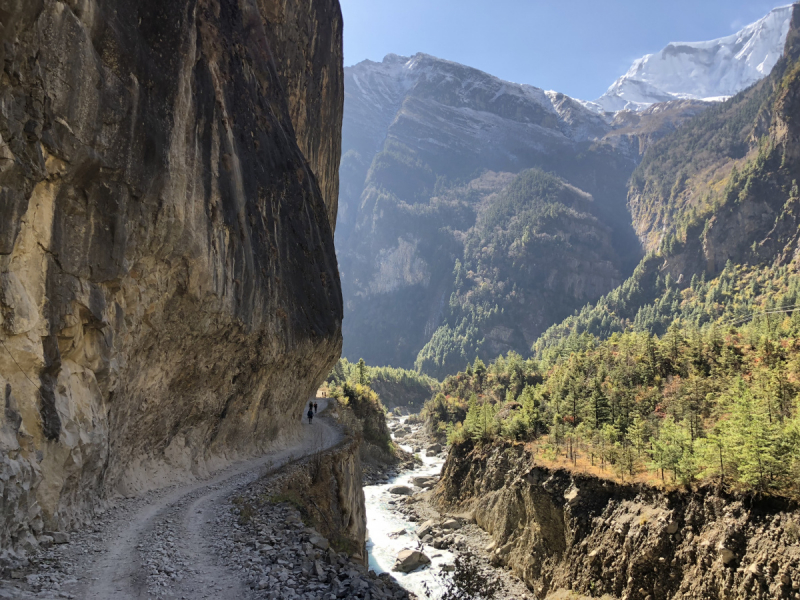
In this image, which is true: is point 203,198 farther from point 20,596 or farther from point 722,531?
point 722,531

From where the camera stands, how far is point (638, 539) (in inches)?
1018

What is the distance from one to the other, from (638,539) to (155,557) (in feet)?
82.7

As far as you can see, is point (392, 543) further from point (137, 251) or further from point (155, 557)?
point (137, 251)

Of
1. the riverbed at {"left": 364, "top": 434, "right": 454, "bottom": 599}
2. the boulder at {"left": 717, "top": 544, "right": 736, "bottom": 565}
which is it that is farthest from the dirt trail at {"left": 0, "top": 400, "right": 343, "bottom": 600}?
the boulder at {"left": 717, "top": 544, "right": 736, "bottom": 565}

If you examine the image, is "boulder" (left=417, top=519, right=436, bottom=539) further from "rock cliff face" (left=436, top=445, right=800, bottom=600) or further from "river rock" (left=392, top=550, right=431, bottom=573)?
"river rock" (left=392, top=550, right=431, bottom=573)

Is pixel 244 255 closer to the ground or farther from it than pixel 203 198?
closer to the ground

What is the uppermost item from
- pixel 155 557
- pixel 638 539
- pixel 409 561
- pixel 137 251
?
pixel 137 251

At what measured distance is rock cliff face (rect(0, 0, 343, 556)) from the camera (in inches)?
413

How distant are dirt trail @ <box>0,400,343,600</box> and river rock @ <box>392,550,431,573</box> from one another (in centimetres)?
2207

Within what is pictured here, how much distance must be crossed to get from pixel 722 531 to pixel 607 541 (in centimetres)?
686

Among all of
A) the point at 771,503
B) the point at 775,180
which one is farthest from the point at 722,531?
the point at 775,180

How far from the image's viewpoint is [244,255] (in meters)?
21.9

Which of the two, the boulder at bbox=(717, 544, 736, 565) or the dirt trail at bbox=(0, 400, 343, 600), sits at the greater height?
the dirt trail at bbox=(0, 400, 343, 600)

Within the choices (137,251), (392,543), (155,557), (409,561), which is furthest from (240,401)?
(392,543)
